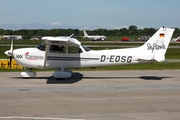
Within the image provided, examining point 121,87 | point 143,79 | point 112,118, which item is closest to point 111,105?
point 112,118

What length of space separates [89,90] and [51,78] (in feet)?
14.4

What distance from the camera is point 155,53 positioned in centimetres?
1750

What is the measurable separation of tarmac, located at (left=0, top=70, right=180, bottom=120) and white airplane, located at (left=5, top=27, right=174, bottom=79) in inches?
31.5

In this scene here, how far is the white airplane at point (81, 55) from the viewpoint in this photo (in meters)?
17.5

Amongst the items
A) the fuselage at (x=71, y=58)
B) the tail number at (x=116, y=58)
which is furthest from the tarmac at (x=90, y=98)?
the tail number at (x=116, y=58)

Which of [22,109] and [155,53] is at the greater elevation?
[155,53]

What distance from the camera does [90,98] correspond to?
12.1 metres

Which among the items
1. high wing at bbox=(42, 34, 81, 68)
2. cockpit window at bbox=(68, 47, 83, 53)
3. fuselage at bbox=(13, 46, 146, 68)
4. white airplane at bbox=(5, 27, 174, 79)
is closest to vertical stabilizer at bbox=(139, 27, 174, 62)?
white airplane at bbox=(5, 27, 174, 79)

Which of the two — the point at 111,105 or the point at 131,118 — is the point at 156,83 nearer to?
the point at 111,105

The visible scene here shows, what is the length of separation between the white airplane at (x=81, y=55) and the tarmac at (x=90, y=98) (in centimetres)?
80

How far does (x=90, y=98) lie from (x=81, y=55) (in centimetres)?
572

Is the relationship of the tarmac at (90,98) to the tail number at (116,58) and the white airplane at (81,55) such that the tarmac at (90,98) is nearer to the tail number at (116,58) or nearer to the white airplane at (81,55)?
the white airplane at (81,55)

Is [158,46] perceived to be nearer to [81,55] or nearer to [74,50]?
[81,55]

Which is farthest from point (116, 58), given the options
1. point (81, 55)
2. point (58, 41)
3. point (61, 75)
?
point (58, 41)
